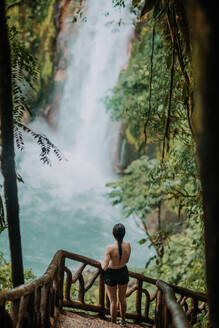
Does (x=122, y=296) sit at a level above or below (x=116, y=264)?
below

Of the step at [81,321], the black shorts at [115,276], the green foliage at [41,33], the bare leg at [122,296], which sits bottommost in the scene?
the step at [81,321]

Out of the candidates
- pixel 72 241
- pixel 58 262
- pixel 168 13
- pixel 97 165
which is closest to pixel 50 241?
pixel 72 241

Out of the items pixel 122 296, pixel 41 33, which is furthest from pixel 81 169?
pixel 122 296

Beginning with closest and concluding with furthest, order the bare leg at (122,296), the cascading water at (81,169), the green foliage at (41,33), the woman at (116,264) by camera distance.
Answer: the woman at (116,264) → the bare leg at (122,296) → the cascading water at (81,169) → the green foliage at (41,33)

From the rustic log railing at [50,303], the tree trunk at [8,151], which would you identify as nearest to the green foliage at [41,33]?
the rustic log railing at [50,303]

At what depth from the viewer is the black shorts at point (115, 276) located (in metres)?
3.82

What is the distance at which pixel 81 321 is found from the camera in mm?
3848

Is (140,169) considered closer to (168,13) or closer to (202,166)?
(168,13)

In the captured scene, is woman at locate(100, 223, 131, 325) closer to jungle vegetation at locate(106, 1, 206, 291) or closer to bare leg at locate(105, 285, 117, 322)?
bare leg at locate(105, 285, 117, 322)

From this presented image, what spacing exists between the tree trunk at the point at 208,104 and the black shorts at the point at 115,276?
283 cm

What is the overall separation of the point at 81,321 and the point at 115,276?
0.68 metres

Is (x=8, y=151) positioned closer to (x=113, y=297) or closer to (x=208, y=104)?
(x=208, y=104)

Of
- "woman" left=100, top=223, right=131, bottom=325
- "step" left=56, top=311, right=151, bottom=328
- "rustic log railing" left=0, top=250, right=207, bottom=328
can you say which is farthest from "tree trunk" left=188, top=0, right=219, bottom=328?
"step" left=56, top=311, right=151, bottom=328

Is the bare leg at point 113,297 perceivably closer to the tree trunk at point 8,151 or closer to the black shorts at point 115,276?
the black shorts at point 115,276
